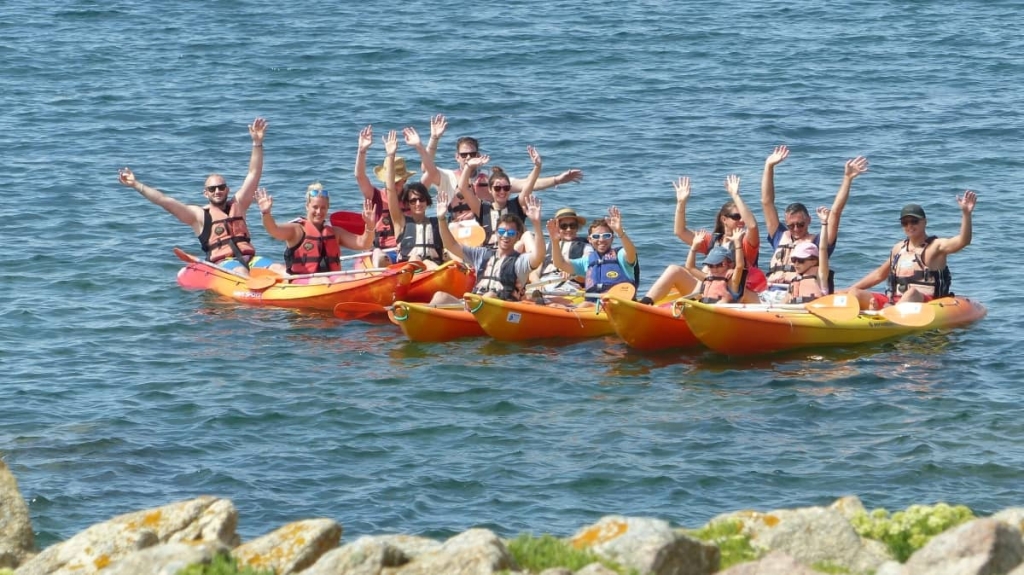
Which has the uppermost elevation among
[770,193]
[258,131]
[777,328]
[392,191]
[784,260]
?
[258,131]

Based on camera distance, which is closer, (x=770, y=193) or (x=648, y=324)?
(x=648, y=324)

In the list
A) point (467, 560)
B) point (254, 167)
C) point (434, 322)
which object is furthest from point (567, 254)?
point (467, 560)

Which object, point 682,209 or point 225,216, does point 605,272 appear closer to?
point 682,209

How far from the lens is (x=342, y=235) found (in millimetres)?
16531

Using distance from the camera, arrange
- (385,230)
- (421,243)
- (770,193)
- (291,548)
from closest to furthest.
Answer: (291,548)
(770,193)
(421,243)
(385,230)

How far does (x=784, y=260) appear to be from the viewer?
14.7 meters

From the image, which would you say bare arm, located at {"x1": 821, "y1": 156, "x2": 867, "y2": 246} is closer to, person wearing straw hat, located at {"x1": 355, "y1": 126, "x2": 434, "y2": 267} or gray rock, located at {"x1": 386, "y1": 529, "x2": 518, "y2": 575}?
person wearing straw hat, located at {"x1": 355, "y1": 126, "x2": 434, "y2": 267}

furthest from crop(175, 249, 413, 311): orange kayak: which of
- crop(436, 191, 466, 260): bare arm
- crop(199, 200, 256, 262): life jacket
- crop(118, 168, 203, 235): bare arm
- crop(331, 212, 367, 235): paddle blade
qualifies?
crop(331, 212, 367, 235): paddle blade

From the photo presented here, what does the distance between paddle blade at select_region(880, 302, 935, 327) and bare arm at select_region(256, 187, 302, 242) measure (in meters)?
5.88

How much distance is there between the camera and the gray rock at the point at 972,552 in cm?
680

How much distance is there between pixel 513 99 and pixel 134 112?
6.28 meters

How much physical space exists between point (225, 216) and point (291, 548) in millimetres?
9125

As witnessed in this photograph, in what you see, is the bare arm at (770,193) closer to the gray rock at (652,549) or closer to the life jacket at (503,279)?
the life jacket at (503,279)

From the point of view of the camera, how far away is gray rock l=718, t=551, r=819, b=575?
22.5ft
